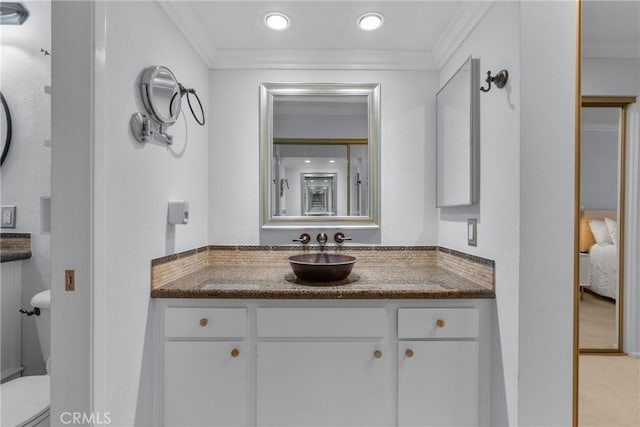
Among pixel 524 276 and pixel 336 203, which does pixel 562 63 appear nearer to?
pixel 524 276

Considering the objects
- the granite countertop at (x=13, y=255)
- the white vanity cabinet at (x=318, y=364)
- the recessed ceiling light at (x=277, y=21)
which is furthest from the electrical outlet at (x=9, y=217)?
the recessed ceiling light at (x=277, y=21)

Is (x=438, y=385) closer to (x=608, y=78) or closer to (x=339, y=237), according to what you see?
(x=339, y=237)

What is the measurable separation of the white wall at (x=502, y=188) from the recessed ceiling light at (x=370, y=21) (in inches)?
20.2

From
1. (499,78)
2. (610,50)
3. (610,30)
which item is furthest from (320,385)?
(610,30)

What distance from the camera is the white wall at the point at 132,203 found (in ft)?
3.95

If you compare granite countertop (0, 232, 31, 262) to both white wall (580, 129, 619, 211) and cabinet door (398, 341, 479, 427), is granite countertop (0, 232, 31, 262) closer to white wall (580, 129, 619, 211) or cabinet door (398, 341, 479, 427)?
cabinet door (398, 341, 479, 427)

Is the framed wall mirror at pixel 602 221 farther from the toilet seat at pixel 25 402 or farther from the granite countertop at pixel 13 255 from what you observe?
the granite countertop at pixel 13 255

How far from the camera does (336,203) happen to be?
2.17m

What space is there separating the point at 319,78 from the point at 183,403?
200 centimetres

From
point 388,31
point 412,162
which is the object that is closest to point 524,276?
point 412,162

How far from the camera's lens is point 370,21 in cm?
176

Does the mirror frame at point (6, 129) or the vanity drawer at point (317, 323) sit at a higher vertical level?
the mirror frame at point (6, 129)

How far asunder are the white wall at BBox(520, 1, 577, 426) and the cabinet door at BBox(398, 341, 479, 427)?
0.78ft

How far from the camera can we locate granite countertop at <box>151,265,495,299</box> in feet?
4.85
